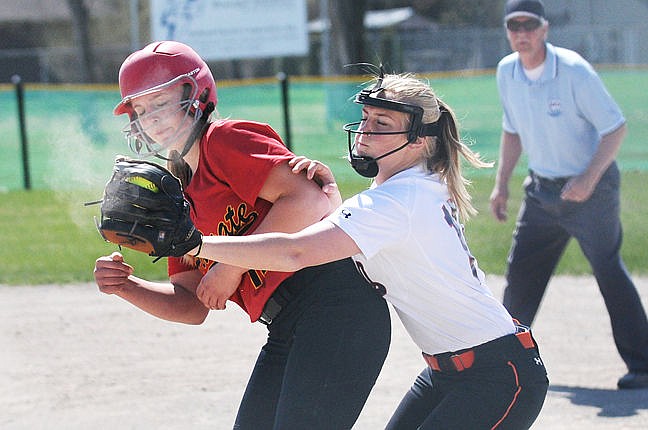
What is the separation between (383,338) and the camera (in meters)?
3.49

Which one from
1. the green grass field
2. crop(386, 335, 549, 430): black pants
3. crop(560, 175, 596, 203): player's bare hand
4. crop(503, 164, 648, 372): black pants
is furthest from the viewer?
the green grass field

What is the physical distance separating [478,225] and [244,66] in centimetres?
3211

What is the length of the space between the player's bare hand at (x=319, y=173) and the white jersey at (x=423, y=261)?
0.96 feet

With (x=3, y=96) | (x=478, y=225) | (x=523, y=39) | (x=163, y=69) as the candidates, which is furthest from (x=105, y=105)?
(x=163, y=69)

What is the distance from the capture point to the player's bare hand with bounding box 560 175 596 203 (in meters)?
5.92

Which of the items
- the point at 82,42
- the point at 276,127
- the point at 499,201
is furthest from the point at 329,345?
the point at 82,42

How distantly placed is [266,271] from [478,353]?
753mm

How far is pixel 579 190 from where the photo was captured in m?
5.93

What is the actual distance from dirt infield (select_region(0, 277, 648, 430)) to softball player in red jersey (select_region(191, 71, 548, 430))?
1991 millimetres

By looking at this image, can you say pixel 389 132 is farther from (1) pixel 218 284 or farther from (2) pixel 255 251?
(1) pixel 218 284

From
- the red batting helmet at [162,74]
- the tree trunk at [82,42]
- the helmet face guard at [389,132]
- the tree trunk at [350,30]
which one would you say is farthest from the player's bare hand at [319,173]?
the tree trunk at [82,42]

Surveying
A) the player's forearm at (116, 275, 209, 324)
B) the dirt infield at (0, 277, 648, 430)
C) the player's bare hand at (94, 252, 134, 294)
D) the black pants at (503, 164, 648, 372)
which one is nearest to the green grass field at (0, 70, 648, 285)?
the dirt infield at (0, 277, 648, 430)

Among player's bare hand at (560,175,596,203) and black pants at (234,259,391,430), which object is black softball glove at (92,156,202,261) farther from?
player's bare hand at (560,175,596,203)

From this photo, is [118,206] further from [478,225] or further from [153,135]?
[478,225]
